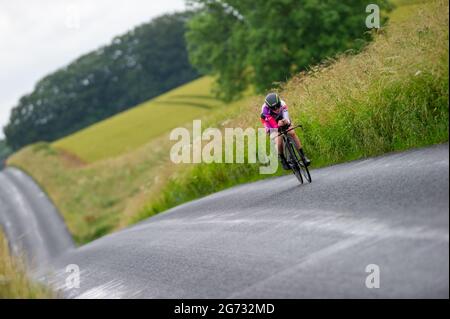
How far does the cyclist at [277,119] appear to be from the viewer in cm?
1215

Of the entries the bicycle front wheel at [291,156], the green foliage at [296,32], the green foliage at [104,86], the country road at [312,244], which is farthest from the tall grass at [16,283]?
the green foliage at [104,86]

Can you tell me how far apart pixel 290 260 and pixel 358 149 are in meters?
6.14

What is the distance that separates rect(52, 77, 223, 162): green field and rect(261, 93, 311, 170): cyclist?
142ft

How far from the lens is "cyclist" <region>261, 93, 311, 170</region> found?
12146mm

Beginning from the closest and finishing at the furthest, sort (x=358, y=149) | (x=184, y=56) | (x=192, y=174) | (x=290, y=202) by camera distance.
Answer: (x=290, y=202), (x=358, y=149), (x=192, y=174), (x=184, y=56)

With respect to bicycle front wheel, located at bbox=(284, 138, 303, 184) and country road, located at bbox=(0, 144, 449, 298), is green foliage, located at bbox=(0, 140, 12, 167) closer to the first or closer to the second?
country road, located at bbox=(0, 144, 449, 298)

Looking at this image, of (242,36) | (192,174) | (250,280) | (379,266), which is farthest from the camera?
(242,36)

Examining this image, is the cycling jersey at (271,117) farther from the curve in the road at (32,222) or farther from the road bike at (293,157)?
the curve in the road at (32,222)

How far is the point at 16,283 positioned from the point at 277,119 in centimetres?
590

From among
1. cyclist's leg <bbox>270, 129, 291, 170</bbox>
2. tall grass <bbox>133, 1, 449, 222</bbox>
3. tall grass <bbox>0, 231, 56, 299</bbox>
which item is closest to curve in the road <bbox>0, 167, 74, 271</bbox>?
tall grass <bbox>133, 1, 449, 222</bbox>

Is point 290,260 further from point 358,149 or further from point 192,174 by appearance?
point 192,174

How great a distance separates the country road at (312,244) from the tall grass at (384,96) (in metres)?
0.62
